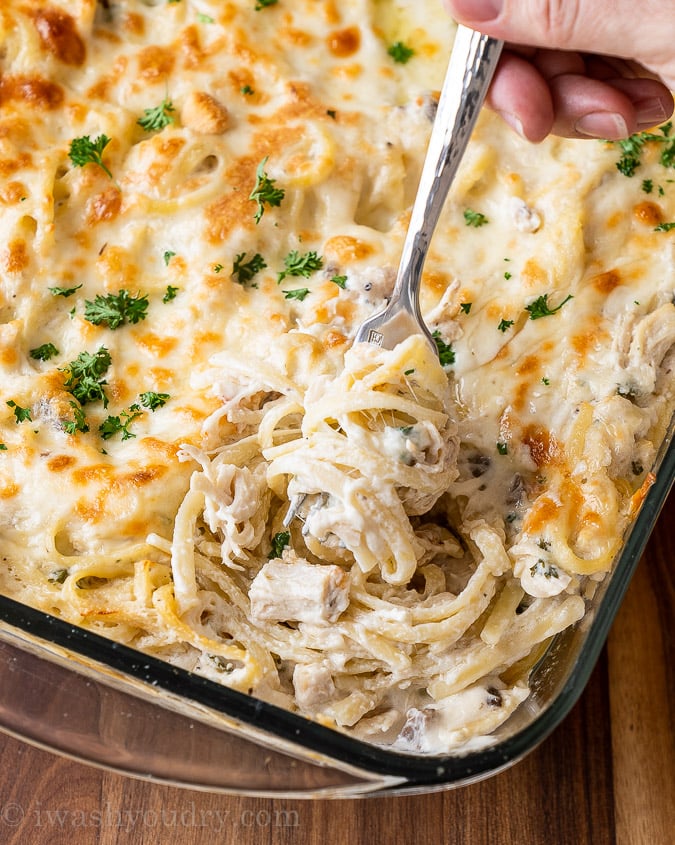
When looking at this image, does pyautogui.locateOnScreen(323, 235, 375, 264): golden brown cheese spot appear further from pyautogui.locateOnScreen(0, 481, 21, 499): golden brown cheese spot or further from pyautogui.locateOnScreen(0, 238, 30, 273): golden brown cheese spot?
pyautogui.locateOnScreen(0, 481, 21, 499): golden brown cheese spot

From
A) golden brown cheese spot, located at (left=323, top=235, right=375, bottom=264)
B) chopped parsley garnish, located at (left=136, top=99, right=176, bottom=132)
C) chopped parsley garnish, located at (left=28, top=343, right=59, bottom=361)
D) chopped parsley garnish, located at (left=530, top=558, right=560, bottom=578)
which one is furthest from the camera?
chopped parsley garnish, located at (left=136, top=99, right=176, bottom=132)

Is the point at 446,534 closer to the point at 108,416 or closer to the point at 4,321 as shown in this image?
the point at 108,416

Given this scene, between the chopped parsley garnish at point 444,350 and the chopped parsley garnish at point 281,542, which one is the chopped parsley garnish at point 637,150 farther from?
the chopped parsley garnish at point 281,542

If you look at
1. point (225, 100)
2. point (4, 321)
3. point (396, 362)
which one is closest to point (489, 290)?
point (396, 362)

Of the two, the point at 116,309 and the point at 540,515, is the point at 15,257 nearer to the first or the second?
the point at 116,309

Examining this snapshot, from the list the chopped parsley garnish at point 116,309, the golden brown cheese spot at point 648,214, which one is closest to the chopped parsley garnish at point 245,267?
the chopped parsley garnish at point 116,309

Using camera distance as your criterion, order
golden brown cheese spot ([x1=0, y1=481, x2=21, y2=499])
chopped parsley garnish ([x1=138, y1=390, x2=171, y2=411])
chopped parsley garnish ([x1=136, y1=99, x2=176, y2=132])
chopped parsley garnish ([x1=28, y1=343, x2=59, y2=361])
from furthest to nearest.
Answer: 1. chopped parsley garnish ([x1=136, y1=99, x2=176, y2=132])
2. chopped parsley garnish ([x1=28, y1=343, x2=59, y2=361])
3. chopped parsley garnish ([x1=138, y1=390, x2=171, y2=411])
4. golden brown cheese spot ([x1=0, y1=481, x2=21, y2=499])

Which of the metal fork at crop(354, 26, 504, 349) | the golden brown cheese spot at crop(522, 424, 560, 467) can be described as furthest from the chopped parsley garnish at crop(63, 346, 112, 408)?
the golden brown cheese spot at crop(522, 424, 560, 467)
